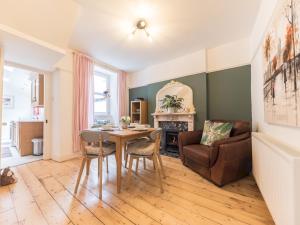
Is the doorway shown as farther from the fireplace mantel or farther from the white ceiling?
the fireplace mantel

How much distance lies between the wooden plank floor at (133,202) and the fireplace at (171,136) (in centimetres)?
123

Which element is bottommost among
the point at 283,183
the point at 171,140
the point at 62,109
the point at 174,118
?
the point at 171,140

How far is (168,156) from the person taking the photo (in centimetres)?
350

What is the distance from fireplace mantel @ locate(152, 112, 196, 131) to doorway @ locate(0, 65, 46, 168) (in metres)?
2.70

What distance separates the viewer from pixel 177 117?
364cm

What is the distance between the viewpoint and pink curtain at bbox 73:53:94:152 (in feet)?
10.9

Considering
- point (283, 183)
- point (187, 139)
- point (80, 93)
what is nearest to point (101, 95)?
point (80, 93)

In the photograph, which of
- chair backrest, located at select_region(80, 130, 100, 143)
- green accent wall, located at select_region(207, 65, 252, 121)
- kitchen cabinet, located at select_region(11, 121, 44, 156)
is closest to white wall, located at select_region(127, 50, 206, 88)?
green accent wall, located at select_region(207, 65, 252, 121)

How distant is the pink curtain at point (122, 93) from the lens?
4.59 metres

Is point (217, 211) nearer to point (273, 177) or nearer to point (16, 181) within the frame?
point (273, 177)

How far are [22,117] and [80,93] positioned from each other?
13.3 ft

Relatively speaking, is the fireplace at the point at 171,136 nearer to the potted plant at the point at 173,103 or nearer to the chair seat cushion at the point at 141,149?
the potted plant at the point at 173,103

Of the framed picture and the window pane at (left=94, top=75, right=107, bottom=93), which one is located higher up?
the window pane at (left=94, top=75, right=107, bottom=93)

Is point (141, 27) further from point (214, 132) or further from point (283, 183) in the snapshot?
point (283, 183)
